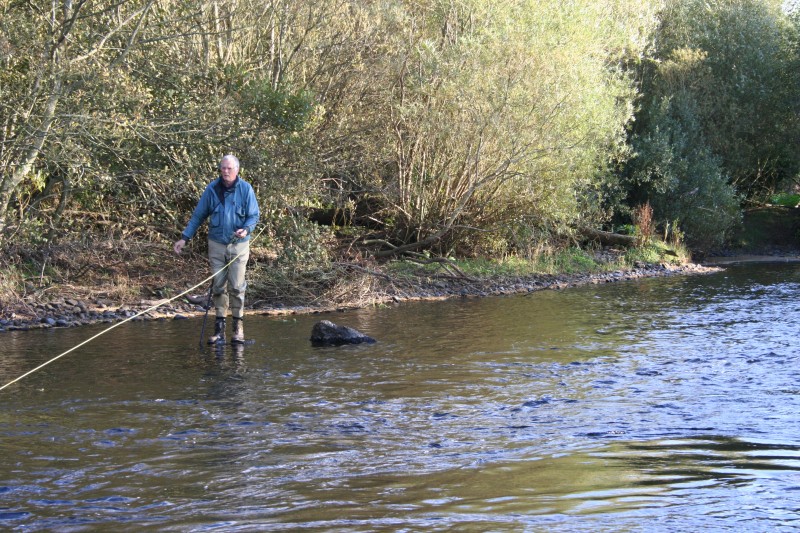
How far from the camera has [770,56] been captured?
112ft

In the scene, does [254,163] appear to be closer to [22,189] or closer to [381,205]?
[22,189]

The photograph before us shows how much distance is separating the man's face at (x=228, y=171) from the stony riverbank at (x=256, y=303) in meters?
1.65

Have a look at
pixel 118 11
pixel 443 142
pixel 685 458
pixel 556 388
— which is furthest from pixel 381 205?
pixel 685 458

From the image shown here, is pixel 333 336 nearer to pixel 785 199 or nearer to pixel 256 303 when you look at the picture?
pixel 256 303

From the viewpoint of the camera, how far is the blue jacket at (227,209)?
1106cm

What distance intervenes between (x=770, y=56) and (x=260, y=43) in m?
23.5

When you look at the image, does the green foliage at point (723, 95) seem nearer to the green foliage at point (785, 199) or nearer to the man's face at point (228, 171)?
the green foliage at point (785, 199)

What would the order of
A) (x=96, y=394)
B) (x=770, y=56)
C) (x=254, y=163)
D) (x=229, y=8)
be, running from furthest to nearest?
(x=770, y=56), (x=229, y=8), (x=254, y=163), (x=96, y=394)

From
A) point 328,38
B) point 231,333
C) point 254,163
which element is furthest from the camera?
point 328,38

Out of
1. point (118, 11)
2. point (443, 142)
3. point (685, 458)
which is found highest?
point (118, 11)

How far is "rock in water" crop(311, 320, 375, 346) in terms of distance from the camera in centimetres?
1164

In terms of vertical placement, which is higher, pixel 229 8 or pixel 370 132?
pixel 229 8

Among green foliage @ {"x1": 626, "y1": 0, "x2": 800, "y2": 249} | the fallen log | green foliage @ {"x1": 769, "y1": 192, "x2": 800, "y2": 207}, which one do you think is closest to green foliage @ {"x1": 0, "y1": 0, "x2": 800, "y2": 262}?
the fallen log

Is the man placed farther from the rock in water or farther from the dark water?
the rock in water
